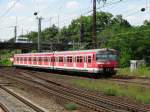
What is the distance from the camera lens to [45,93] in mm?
25094

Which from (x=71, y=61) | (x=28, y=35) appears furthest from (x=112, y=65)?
(x=28, y=35)

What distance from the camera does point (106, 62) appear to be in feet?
129

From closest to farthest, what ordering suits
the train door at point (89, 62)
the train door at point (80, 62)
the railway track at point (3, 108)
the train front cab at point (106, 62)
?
the railway track at point (3, 108)
the train front cab at point (106, 62)
the train door at point (89, 62)
the train door at point (80, 62)

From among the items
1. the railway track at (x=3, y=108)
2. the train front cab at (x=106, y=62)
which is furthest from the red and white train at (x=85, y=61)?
the railway track at (x=3, y=108)

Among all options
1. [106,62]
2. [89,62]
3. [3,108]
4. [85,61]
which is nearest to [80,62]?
[85,61]

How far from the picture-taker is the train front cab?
3850 centimetres

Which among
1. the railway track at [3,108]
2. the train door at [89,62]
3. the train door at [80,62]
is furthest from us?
the train door at [80,62]

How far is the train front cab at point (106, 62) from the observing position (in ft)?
126

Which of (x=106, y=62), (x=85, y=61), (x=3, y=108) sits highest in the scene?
(x=85, y=61)

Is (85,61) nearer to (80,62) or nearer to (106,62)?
(80,62)

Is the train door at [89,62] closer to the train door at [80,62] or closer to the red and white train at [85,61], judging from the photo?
the red and white train at [85,61]

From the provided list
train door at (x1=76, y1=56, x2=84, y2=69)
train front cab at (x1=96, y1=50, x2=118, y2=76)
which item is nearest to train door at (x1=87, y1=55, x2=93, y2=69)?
train front cab at (x1=96, y1=50, x2=118, y2=76)

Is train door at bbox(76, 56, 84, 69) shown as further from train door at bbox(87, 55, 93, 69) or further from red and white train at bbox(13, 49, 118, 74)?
train door at bbox(87, 55, 93, 69)

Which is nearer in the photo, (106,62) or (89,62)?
(106,62)
